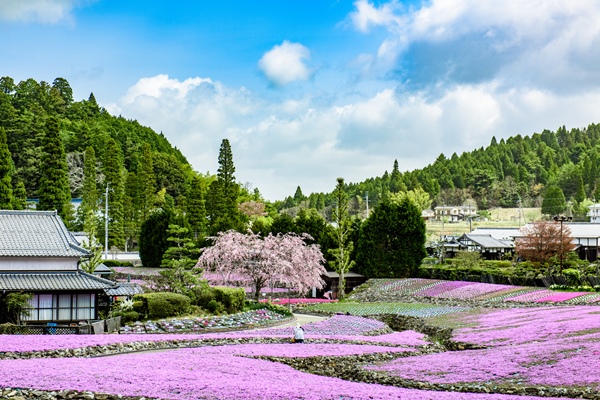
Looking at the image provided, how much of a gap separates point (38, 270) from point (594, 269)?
137 ft

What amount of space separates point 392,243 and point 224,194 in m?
28.9

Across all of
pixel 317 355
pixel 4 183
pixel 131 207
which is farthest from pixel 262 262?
pixel 131 207

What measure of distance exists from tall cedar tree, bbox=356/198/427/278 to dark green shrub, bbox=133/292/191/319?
29.5m

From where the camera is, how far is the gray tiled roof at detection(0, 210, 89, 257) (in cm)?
3488

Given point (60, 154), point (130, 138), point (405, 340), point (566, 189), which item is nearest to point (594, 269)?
point (405, 340)

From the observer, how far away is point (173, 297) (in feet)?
115

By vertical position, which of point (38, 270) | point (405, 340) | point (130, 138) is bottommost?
point (405, 340)

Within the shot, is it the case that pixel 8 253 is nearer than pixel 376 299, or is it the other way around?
pixel 8 253

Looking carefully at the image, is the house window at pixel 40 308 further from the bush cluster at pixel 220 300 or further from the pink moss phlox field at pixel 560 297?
the pink moss phlox field at pixel 560 297

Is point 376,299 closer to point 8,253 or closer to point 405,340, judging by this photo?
point 405,340

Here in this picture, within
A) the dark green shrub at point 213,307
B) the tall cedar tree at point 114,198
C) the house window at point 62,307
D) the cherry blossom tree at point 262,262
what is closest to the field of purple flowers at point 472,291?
the cherry blossom tree at point 262,262

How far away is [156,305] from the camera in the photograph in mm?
34312

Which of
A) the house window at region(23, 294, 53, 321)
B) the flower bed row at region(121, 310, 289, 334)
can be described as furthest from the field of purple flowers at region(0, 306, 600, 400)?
the house window at region(23, 294, 53, 321)

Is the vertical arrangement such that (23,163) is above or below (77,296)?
above
